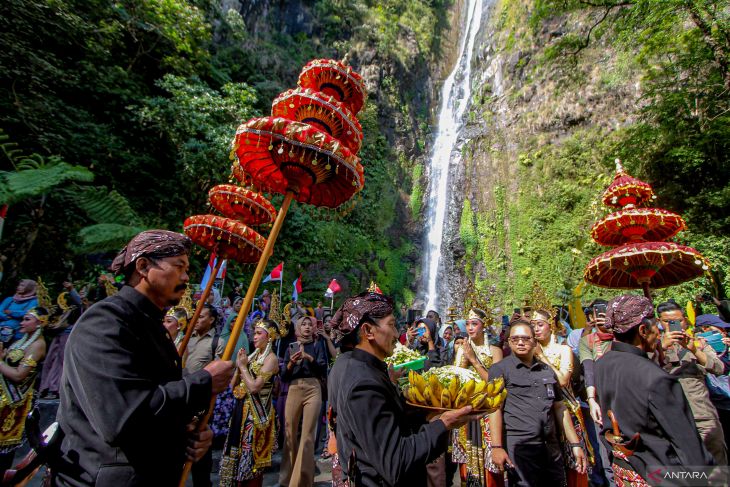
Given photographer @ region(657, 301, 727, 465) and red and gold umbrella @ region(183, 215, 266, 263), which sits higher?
red and gold umbrella @ region(183, 215, 266, 263)

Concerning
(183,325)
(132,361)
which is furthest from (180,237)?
(183,325)

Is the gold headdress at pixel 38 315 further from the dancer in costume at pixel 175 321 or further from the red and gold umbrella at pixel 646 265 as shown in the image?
the red and gold umbrella at pixel 646 265

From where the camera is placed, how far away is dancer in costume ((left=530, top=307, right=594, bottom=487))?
3764 mm

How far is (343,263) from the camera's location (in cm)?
2055

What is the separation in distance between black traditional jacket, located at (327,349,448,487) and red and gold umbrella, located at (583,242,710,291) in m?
3.78

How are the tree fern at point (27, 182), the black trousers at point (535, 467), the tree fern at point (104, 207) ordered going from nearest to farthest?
the black trousers at point (535, 467) < the tree fern at point (27, 182) < the tree fern at point (104, 207)

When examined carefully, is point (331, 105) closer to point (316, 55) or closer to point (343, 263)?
point (343, 263)

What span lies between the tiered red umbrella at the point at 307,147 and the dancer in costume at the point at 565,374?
9.78 ft

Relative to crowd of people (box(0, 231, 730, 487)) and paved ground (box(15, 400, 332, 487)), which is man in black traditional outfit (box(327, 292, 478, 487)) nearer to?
crowd of people (box(0, 231, 730, 487))

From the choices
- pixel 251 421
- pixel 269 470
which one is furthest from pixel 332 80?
pixel 269 470

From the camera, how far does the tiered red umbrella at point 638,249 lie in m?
4.38

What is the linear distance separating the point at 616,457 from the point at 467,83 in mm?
28899

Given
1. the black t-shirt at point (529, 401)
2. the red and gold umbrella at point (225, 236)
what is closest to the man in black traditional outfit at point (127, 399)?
the red and gold umbrella at point (225, 236)

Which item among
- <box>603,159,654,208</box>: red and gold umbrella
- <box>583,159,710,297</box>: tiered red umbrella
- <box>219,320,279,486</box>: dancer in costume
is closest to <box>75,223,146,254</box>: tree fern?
<box>219,320,279,486</box>: dancer in costume
